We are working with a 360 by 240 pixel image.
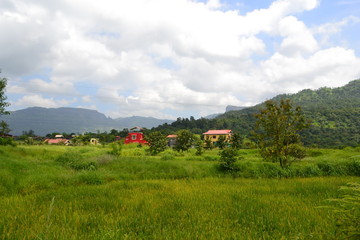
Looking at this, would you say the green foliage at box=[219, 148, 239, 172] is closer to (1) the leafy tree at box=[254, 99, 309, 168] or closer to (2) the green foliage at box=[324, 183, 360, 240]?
(1) the leafy tree at box=[254, 99, 309, 168]

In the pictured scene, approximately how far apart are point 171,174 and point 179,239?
32.9 feet

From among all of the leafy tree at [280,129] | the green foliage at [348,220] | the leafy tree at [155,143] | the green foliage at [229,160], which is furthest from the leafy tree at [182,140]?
the green foliage at [348,220]

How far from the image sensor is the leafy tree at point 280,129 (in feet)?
43.2

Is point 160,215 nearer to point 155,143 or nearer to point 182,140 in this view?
point 155,143

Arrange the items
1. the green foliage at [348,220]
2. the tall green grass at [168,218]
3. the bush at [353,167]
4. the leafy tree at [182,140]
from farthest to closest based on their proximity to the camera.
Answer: the leafy tree at [182,140], the bush at [353,167], the tall green grass at [168,218], the green foliage at [348,220]

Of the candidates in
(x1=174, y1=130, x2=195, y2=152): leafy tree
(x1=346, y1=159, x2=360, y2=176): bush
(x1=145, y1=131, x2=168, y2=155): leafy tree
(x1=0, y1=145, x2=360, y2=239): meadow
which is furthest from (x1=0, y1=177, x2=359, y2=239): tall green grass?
(x1=174, y1=130, x2=195, y2=152): leafy tree

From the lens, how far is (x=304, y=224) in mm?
4609

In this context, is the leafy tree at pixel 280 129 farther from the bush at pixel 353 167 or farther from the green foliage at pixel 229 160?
the bush at pixel 353 167

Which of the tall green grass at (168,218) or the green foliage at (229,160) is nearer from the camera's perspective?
the tall green grass at (168,218)

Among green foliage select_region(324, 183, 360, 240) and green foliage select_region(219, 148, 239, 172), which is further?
green foliage select_region(219, 148, 239, 172)

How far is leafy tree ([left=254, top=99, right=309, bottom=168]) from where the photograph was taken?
13.2m

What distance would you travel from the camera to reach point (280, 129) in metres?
13.3

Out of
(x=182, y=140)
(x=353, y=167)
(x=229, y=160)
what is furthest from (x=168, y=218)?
(x=182, y=140)

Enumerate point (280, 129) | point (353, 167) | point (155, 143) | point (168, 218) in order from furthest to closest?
point (155, 143), point (353, 167), point (280, 129), point (168, 218)
